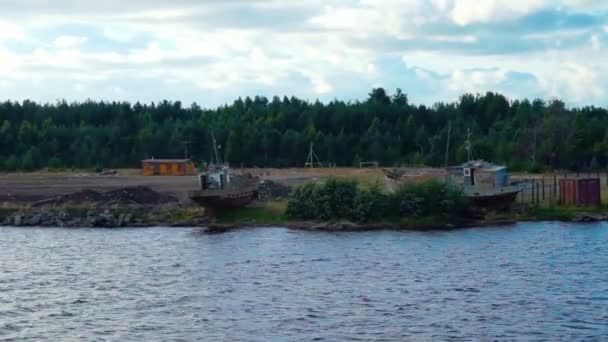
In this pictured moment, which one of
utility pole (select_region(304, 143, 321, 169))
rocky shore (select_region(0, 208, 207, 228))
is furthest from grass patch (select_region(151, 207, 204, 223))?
utility pole (select_region(304, 143, 321, 169))

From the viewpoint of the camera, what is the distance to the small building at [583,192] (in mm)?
72500

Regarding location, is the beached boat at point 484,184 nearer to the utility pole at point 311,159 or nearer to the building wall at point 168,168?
the building wall at point 168,168

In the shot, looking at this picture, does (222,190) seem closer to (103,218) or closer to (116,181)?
(103,218)

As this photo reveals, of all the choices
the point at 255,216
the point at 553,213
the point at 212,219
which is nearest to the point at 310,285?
the point at 255,216

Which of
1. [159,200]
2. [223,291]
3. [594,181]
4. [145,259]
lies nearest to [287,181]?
[159,200]

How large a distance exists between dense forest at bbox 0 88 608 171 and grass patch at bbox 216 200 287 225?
4486 centimetres

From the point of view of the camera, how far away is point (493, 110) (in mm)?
163125

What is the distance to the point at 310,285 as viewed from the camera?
150 ft

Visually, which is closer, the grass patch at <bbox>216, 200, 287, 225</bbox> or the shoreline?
the shoreline

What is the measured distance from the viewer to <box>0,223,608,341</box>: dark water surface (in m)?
36.1

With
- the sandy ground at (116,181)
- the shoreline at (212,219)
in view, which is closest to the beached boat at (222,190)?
the shoreline at (212,219)

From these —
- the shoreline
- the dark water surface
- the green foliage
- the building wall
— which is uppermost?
the building wall

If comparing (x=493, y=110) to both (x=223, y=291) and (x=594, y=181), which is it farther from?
(x=223, y=291)

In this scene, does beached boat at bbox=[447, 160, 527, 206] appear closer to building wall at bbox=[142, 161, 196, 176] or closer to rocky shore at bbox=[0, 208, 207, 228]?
rocky shore at bbox=[0, 208, 207, 228]
